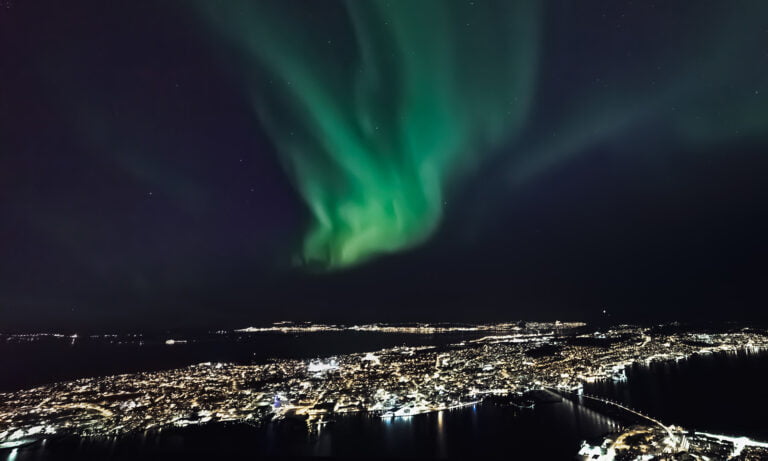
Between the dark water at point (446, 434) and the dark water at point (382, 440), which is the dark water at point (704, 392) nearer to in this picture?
the dark water at point (446, 434)

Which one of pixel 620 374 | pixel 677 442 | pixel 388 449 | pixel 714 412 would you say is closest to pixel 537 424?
pixel 677 442

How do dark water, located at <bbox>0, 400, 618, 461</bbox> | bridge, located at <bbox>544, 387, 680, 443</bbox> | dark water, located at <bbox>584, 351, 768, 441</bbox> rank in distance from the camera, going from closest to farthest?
1. dark water, located at <bbox>0, 400, 618, 461</bbox>
2. bridge, located at <bbox>544, 387, 680, 443</bbox>
3. dark water, located at <bbox>584, 351, 768, 441</bbox>

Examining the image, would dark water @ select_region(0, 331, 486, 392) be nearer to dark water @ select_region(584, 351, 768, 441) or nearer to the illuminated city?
the illuminated city

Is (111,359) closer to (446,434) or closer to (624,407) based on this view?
(446,434)

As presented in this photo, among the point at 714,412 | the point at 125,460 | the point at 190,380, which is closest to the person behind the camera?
the point at 125,460

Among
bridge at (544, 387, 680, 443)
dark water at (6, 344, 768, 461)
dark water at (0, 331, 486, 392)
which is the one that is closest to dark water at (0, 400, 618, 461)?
dark water at (6, 344, 768, 461)

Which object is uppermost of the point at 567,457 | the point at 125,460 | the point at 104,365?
the point at 104,365

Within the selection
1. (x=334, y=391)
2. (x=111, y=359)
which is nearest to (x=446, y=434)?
(x=334, y=391)

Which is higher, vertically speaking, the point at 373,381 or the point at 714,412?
the point at 373,381

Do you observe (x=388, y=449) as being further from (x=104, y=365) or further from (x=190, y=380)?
(x=104, y=365)
